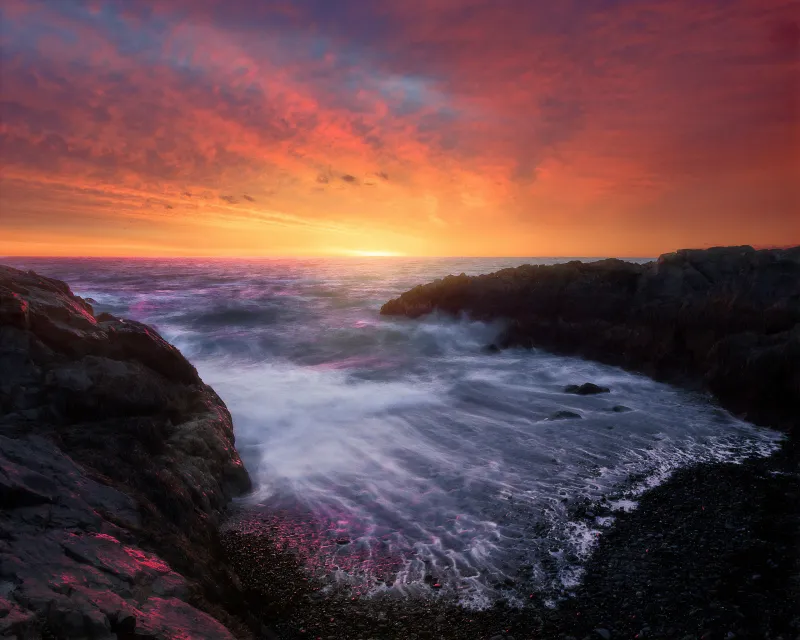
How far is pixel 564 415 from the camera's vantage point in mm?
15219

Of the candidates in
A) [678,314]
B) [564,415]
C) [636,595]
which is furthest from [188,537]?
[678,314]

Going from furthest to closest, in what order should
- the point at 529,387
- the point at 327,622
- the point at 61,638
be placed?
1. the point at 529,387
2. the point at 327,622
3. the point at 61,638

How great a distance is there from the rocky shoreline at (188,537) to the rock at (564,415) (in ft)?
14.1

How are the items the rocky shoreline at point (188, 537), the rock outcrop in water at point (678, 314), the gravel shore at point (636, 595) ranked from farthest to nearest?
the rock outcrop in water at point (678, 314)
the gravel shore at point (636, 595)
the rocky shoreline at point (188, 537)

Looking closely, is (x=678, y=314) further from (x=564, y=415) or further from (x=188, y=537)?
(x=188, y=537)

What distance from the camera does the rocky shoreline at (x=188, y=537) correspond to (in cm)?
477

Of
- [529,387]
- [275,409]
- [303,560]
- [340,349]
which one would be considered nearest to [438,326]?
[340,349]

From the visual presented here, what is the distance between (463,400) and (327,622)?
11984mm

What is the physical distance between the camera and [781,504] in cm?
927

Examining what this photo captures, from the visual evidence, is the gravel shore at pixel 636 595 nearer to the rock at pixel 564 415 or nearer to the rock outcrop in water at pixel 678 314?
the rock at pixel 564 415

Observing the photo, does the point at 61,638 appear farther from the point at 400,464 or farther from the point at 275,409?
the point at 275,409

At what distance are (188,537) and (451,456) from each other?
713 cm

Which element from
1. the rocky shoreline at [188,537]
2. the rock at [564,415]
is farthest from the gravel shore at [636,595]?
the rock at [564,415]

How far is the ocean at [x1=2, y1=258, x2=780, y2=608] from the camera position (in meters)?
7.73
